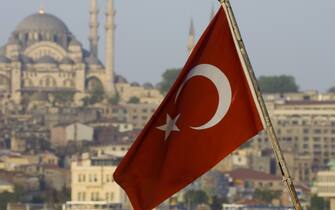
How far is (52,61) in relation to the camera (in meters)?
160

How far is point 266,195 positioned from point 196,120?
8889 cm

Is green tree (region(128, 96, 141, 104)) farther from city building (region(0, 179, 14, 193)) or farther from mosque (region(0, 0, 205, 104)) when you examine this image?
city building (region(0, 179, 14, 193))

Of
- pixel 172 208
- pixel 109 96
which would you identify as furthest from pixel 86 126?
pixel 172 208

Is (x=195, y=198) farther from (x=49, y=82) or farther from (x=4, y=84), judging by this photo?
(x=49, y=82)

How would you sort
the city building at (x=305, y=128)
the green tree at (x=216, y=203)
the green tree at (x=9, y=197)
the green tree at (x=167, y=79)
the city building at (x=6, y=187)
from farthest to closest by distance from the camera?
the green tree at (x=167, y=79), the city building at (x=305, y=128), the city building at (x=6, y=187), the green tree at (x=216, y=203), the green tree at (x=9, y=197)

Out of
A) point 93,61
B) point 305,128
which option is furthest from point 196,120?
point 93,61

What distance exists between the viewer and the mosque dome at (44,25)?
164 meters

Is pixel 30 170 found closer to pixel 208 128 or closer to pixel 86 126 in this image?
pixel 86 126

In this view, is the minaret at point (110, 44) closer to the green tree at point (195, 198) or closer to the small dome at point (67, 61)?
the small dome at point (67, 61)

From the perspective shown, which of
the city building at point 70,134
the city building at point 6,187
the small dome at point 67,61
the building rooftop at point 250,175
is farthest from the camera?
the small dome at point 67,61

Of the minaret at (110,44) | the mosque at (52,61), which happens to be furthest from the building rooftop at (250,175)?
the mosque at (52,61)

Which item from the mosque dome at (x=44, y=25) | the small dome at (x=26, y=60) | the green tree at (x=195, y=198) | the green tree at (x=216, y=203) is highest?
the mosque dome at (x=44, y=25)

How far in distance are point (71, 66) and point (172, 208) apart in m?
81.0

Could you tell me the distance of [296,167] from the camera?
116625 millimetres
